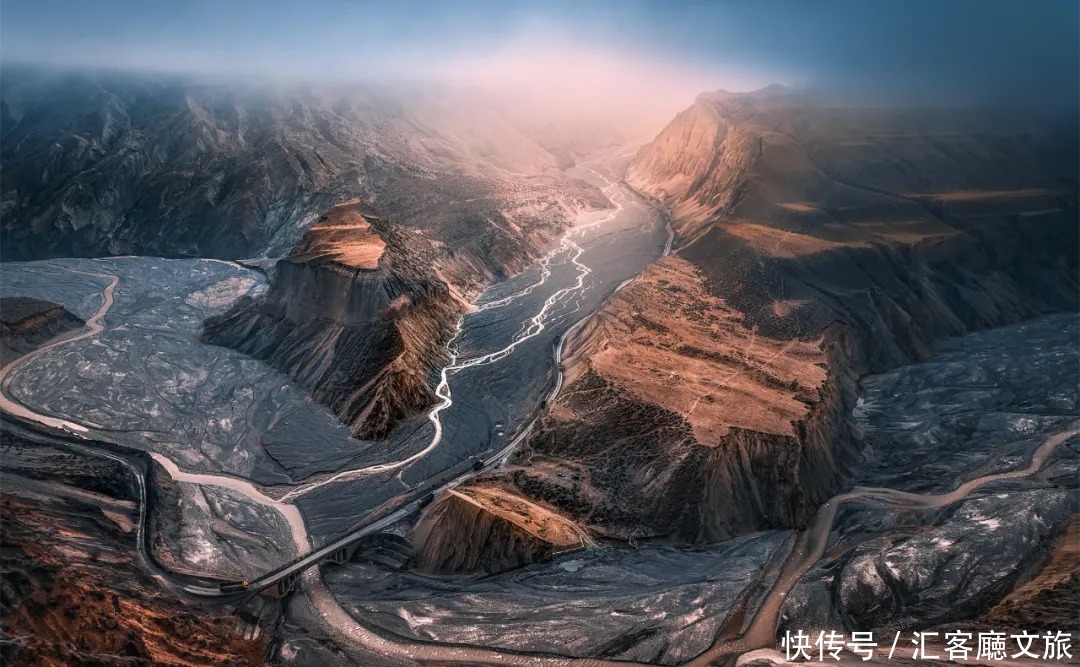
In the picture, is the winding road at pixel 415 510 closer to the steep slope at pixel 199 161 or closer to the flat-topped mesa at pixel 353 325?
the flat-topped mesa at pixel 353 325

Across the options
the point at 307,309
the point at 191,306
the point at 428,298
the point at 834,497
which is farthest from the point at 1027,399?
the point at 191,306

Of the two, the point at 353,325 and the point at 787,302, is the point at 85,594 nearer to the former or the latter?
the point at 353,325

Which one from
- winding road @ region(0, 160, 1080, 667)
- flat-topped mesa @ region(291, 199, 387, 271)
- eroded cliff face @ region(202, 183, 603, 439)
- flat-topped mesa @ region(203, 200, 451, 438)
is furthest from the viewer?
flat-topped mesa @ region(291, 199, 387, 271)

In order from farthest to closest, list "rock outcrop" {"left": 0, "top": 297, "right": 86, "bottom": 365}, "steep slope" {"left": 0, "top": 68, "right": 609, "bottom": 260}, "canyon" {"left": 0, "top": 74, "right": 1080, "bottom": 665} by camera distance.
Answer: "steep slope" {"left": 0, "top": 68, "right": 609, "bottom": 260} → "rock outcrop" {"left": 0, "top": 297, "right": 86, "bottom": 365} → "canyon" {"left": 0, "top": 74, "right": 1080, "bottom": 665}

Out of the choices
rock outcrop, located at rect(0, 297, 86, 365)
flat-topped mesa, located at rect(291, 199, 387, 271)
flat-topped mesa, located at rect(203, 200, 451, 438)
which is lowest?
rock outcrop, located at rect(0, 297, 86, 365)

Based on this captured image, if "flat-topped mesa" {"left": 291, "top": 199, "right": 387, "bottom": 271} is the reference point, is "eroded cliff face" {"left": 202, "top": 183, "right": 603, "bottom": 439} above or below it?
below

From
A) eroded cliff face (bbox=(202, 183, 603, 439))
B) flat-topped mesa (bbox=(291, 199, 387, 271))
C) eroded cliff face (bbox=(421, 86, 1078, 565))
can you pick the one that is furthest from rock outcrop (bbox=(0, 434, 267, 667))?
flat-topped mesa (bbox=(291, 199, 387, 271))

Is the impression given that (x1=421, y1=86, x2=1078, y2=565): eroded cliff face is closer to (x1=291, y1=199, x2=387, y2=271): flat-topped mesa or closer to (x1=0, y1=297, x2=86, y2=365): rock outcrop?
(x1=291, y1=199, x2=387, y2=271): flat-topped mesa
